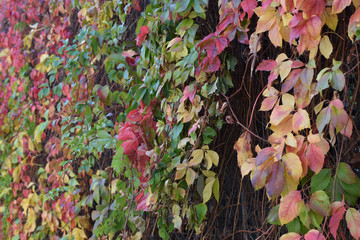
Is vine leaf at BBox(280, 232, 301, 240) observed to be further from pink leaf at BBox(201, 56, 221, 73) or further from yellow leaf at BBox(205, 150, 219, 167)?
pink leaf at BBox(201, 56, 221, 73)

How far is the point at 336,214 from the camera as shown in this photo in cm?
93

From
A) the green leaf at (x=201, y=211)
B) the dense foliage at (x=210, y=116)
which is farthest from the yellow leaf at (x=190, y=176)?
the green leaf at (x=201, y=211)

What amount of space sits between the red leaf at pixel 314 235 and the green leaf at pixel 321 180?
0.32 ft

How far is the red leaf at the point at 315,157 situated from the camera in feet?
3.05

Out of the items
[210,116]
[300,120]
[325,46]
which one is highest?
[325,46]

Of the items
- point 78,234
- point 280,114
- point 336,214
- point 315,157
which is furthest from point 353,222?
point 78,234

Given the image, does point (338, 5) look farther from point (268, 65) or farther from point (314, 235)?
point (314, 235)

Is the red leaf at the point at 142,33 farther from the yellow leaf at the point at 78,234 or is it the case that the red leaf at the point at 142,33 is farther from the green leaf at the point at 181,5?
the yellow leaf at the point at 78,234

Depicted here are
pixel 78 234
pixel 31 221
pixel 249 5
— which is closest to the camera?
pixel 249 5

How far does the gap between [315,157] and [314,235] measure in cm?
16

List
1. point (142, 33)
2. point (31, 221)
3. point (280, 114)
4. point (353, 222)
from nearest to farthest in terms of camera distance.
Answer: point (353, 222) < point (280, 114) < point (142, 33) < point (31, 221)

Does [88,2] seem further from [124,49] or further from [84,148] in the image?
[84,148]

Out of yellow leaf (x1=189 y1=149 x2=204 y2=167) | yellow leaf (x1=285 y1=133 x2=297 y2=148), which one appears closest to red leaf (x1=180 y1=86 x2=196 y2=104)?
yellow leaf (x1=189 y1=149 x2=204 y2=167)

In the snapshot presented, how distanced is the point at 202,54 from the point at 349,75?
0.40 meters
